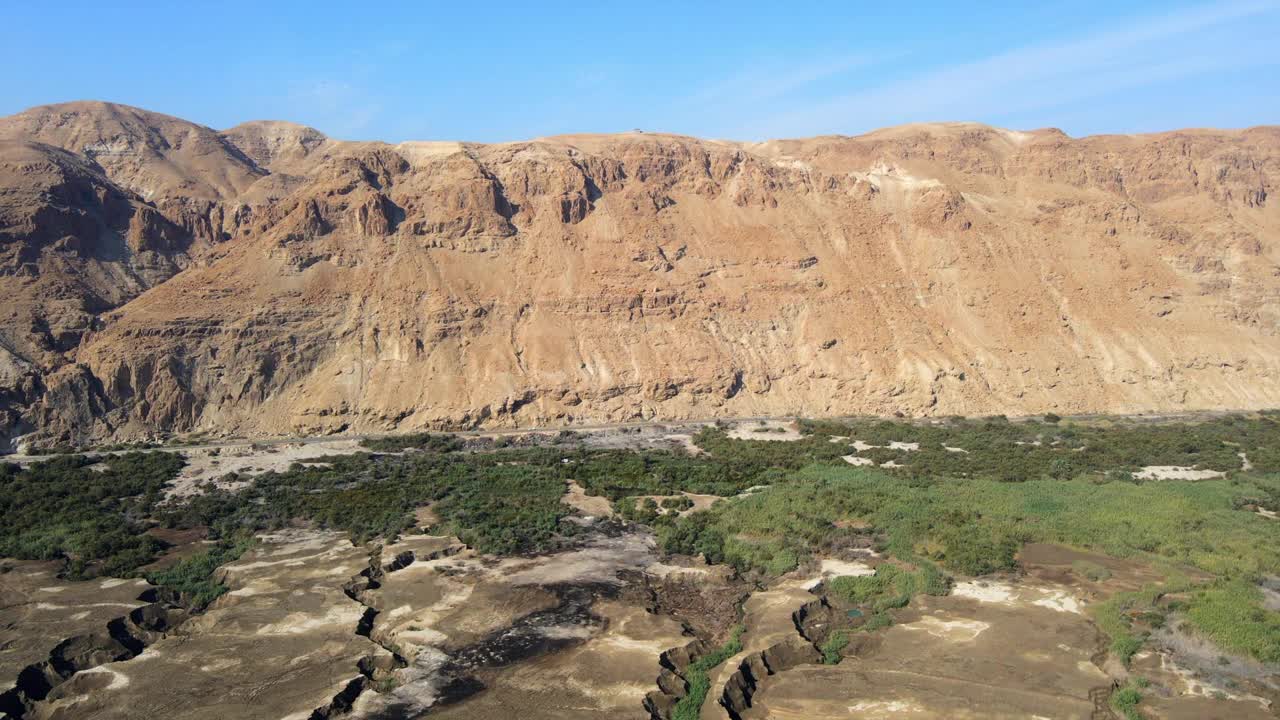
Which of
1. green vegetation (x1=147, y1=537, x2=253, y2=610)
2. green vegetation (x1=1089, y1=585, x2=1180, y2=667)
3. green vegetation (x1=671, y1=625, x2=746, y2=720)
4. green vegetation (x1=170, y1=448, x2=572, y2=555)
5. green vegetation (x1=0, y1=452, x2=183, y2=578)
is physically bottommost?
green vegetation (x1=1089, y1=585, x2=1180, y2=667)

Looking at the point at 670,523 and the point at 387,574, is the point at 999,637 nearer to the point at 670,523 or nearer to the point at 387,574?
the point at 670,523

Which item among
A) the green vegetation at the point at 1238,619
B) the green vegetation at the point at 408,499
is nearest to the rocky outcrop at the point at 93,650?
the green vegetation at the point at 408,499

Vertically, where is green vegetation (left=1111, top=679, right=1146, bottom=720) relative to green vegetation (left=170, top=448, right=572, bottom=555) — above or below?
below

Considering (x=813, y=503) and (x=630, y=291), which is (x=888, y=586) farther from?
(x=630, y=291)

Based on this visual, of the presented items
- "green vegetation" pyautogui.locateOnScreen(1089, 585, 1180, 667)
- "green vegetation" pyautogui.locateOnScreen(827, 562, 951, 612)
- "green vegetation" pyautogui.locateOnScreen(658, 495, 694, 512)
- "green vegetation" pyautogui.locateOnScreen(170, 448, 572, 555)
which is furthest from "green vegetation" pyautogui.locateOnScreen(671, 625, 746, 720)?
"green vegetation" pyautogui.locateOnScreen(658, 495, 694, 512)

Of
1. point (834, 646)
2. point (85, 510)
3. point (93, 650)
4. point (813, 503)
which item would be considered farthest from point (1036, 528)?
point (85, 510)

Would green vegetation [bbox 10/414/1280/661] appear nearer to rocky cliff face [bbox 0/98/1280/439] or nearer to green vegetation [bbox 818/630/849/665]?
green vegetation [bbox 818/630/849/665]
